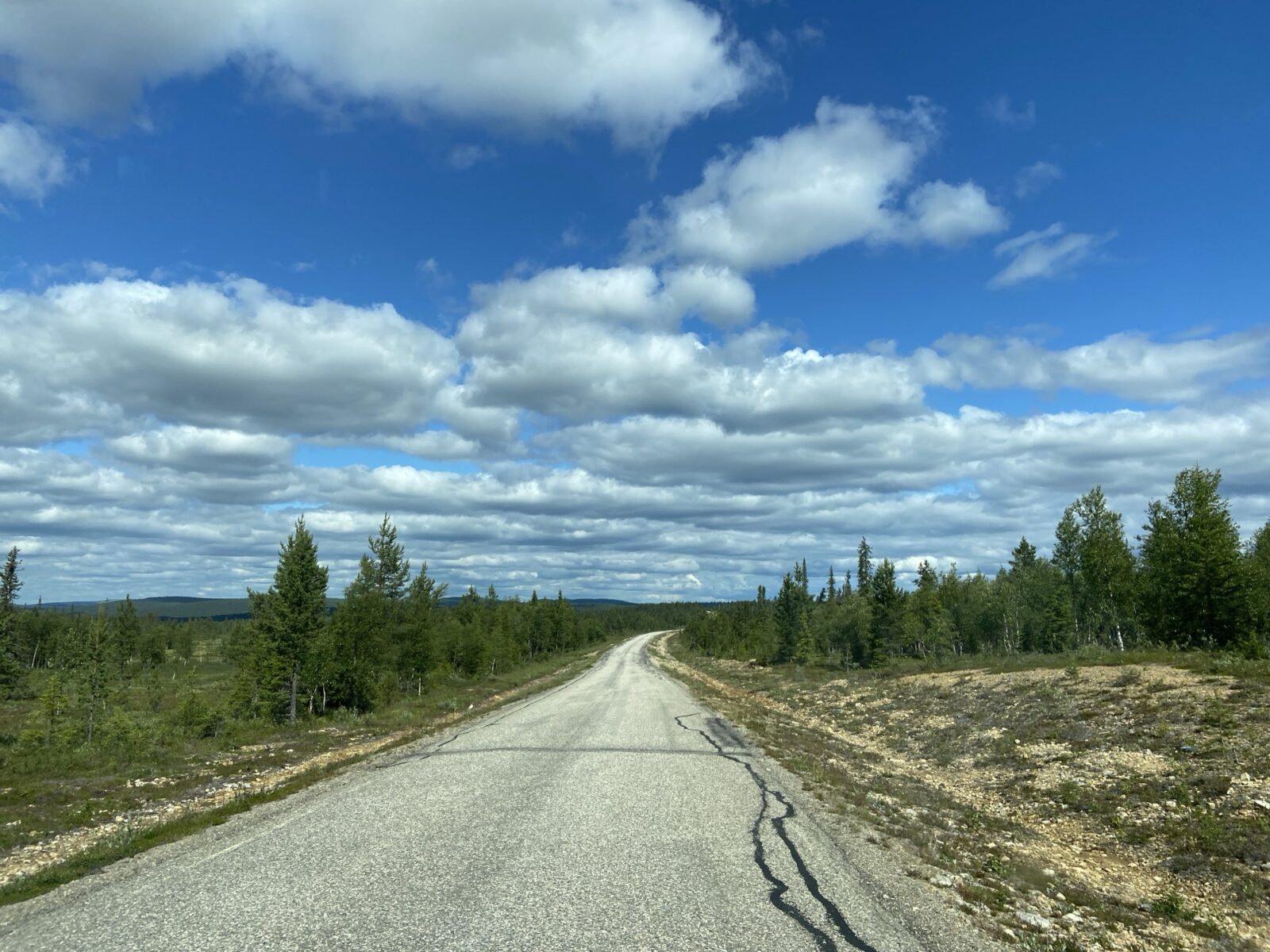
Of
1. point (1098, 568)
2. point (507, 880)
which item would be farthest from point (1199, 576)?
point (507, 880)

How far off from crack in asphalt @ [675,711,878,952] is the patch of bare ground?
4.10ft

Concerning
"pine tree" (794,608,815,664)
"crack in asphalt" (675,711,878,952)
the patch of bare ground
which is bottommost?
"pine tree" (794,608,815,664)

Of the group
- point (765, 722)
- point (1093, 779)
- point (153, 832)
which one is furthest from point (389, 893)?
point (765, 722)

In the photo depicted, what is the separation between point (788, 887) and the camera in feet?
26.3

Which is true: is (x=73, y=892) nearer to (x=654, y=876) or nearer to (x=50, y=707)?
(x=654, y=876)

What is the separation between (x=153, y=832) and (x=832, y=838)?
984 centimetres

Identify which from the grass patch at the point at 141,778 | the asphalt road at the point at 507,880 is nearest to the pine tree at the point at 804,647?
the grass patch at the point at 141,778

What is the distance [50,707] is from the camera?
48.0 meters

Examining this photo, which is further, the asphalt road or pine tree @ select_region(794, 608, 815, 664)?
pine tree @ select_region(794, 608, 815, 664)

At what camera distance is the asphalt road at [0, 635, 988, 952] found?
6418 mm

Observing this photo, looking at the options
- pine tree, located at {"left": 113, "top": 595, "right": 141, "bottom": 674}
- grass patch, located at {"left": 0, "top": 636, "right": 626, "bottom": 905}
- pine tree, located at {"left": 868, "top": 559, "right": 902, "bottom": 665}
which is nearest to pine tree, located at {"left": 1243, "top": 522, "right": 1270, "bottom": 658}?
pine tree, located at {"left": 868, "top": 559, "right": 902, "bottom": 665}

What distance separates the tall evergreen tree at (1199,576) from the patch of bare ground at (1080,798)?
17.7 metres

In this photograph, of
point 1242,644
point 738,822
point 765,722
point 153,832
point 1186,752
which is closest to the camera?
point 153,832

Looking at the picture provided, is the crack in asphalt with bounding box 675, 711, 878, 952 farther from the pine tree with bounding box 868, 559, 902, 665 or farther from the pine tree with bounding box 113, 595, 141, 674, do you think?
the pine tree with bounding box 113, 595, 141, 674
